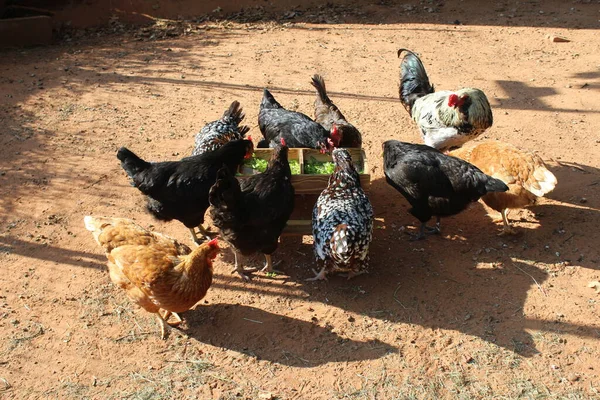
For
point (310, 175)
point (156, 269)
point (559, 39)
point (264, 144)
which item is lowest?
point (156, 269)

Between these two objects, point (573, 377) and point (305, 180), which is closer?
point (573, 377)

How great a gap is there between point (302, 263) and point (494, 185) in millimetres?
2065

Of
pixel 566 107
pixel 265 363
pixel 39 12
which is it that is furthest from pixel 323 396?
pixel 39 12

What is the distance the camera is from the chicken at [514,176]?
5.47m

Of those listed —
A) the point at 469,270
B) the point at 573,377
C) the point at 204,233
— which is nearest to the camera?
the point at 573,377

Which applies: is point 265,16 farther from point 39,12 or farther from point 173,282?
point 173,282

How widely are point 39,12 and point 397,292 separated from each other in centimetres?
1049

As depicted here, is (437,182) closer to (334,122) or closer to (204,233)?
(334,122)

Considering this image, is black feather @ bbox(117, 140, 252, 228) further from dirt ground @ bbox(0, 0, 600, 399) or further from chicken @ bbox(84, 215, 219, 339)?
dirt ground @ bbox(0, 0, 600, 399)

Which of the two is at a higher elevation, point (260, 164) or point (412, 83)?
point (412, 83)

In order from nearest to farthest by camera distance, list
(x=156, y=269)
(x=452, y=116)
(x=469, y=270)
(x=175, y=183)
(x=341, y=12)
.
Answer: (x=156, y=269) < (x=175, y=183) < (x=469, y=270) < (x=452, y=116) < (x=341, y=12)

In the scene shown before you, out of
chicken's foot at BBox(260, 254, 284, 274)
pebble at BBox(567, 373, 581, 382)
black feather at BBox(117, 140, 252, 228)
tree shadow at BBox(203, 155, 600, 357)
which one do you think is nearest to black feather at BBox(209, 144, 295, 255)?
chicken's foot at BBox(260, 254, 284, 274)

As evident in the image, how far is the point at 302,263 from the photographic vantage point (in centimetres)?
547

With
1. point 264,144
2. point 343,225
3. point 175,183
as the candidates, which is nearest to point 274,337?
point 343,225
